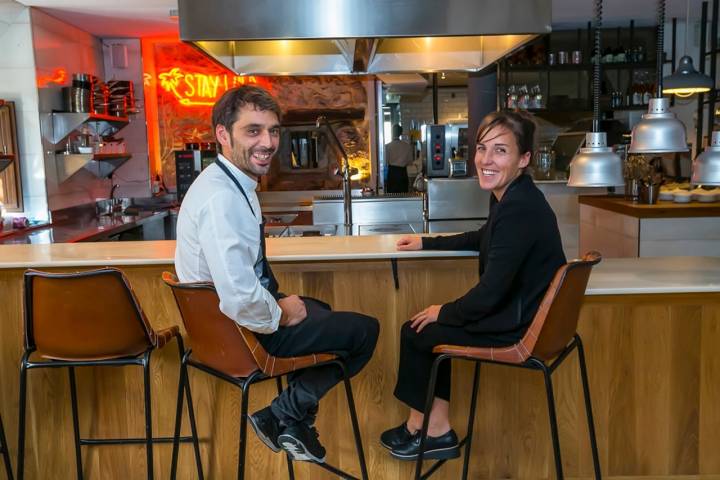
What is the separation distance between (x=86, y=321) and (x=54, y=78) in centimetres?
453

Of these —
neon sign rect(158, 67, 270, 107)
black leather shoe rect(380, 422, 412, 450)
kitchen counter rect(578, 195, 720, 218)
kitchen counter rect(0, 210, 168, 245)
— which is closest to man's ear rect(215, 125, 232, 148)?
black leather shoe rect(380, 422, 412, 450)

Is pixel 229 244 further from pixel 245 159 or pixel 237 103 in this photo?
pixel 237 103

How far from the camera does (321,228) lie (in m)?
4.66

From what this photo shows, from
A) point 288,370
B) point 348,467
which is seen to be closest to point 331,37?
point 288,370

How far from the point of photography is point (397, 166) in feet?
28.7

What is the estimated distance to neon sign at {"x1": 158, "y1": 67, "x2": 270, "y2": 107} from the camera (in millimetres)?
7777

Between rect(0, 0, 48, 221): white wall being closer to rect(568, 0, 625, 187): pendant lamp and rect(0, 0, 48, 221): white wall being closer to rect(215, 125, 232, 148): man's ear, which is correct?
rect(215, 125, 232, 148): man's ear

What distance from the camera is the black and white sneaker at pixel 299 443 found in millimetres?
2014

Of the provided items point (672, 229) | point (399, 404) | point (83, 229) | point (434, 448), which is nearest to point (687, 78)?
point (672, 229)

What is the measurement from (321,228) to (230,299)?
112 inches

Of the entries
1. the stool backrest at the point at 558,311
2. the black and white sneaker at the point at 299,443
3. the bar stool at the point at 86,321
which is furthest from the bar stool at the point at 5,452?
the stool backrest at the point at 558,311

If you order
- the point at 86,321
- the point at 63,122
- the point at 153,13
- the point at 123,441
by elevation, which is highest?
the point at 153,13

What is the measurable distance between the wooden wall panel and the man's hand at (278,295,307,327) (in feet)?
2.00

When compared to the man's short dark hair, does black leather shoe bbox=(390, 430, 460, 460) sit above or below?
below
